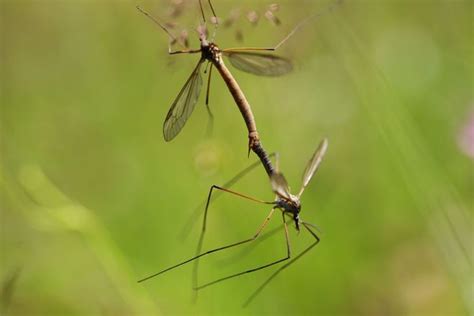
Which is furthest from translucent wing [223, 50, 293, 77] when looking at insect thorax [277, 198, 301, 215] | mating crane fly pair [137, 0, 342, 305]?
insect thorax [277, 198, 301, 215]

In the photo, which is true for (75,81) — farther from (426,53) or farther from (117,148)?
(426,53)

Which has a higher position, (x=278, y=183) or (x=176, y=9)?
(x=176, y=9)

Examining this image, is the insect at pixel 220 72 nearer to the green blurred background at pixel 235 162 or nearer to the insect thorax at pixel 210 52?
the insect thorax at pixel 210 52

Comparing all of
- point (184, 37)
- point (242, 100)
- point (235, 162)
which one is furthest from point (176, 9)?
point (235, 162)

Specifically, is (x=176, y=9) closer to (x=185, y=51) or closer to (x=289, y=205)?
(x=185, y=51)

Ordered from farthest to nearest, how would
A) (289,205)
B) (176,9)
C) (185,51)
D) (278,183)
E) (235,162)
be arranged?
(235,162) < (176,9) < (185,51) < (289,205) < (278,183)

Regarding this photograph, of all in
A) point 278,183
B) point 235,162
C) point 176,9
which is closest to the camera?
point 278,183

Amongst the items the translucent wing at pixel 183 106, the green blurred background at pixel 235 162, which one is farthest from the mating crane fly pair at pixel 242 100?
the green blurred background at pixel 235 162
